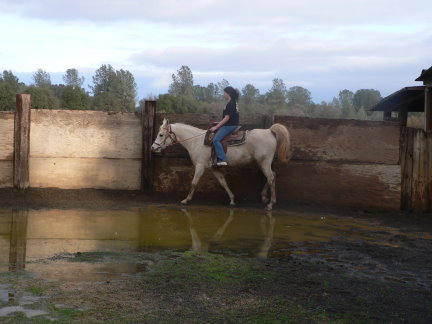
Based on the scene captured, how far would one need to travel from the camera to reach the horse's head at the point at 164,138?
11.4 meters

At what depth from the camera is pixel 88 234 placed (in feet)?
25.3

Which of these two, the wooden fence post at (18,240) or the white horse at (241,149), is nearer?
the wooden fence post at (18,240)

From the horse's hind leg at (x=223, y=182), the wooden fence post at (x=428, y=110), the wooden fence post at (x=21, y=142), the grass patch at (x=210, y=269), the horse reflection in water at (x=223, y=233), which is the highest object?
the wooden fence post at (x=428, y=110)

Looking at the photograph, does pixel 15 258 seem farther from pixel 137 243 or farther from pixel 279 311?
pixel 279 311

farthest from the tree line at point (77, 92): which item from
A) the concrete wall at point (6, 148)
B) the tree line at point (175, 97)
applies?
the concrete wall at point (6, 148)

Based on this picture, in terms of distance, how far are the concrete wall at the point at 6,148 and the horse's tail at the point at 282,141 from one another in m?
5.72

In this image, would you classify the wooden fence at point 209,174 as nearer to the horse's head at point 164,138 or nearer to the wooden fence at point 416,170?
the wooden fence at point 416,170

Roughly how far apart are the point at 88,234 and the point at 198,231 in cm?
169

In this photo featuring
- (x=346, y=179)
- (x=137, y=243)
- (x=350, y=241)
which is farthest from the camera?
(x=346, y=179)

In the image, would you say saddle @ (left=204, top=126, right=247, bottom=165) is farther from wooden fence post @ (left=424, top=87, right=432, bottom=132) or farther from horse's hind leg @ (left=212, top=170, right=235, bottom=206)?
wooden fence post @ (left=424, top=87, right=432, bottom=132)

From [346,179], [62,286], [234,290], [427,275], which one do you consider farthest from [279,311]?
[346,179]

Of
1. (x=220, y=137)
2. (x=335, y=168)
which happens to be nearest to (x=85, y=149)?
(x=220, y=137)

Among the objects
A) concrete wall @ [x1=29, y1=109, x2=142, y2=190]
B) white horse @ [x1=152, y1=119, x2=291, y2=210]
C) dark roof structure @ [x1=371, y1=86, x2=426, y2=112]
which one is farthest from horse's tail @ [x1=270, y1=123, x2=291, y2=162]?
dark roof structure @ [x1=371, y1=86, x2=426, y2=112]

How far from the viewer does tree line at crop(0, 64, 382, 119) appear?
30188 mm
